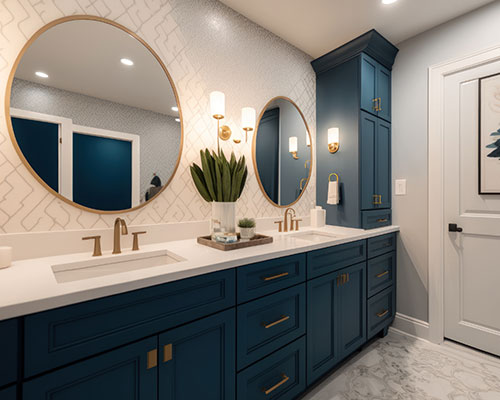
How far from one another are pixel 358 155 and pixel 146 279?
6.26 feet

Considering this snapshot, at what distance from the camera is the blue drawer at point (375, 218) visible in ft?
7.00

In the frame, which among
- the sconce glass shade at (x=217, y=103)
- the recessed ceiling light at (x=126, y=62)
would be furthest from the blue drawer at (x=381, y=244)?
the recessed ceiling light at (x=126, y=62)

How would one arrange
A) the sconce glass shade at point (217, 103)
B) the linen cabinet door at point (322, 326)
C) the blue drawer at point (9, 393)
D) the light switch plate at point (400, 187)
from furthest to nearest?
1. the light switch plate at point (400, 187)
2. the sconce glass shade at point (217, 103)
3. the linen cabinet door at point (322, 326)
4. the blue drawer at point (9, 393)

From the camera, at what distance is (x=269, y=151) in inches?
82.0

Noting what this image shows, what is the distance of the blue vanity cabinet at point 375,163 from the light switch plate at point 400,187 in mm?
60

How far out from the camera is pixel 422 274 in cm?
221

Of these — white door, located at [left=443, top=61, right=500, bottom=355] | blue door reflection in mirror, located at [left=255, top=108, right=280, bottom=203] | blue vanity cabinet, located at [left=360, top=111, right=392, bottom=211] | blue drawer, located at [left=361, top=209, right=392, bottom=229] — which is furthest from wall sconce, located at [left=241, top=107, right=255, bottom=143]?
white door, located at [left=443, top=61, right=500, bottom=355]

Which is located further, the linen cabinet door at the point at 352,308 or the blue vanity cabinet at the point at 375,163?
the blue vanity cabinet at the point at 375,163

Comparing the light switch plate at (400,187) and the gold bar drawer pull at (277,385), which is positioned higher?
the light switch plate at (400,187)

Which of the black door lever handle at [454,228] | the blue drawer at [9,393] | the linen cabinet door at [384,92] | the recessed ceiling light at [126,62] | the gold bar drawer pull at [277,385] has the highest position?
the linen cabinet door at [384,92]

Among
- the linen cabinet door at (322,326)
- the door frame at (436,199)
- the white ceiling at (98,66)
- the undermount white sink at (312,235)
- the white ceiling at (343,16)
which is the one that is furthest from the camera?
the door frame at (436,199)

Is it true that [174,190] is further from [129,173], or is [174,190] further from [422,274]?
[422,274]

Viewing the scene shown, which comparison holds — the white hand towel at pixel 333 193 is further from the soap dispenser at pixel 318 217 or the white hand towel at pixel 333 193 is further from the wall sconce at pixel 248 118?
the wall sconce at pixel 248 118

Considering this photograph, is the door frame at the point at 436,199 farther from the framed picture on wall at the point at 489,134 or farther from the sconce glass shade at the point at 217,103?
the sconce glass shade at the point at 217,103
